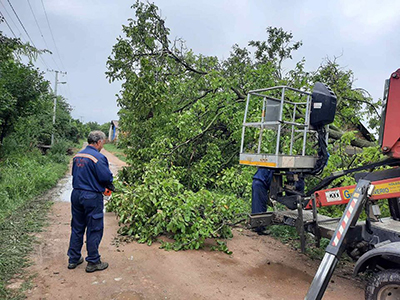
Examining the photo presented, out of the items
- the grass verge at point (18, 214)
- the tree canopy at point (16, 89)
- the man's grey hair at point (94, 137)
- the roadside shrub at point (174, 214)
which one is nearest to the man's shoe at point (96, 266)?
the grass verge at point (18, 214)

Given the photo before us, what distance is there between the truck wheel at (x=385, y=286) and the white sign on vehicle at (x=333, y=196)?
1183 millimetres

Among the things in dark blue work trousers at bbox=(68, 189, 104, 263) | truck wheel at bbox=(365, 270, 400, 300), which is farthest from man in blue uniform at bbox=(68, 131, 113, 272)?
truck wheel at bbox=(365, 270, 400, 300)

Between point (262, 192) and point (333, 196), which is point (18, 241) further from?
point (333, 196)

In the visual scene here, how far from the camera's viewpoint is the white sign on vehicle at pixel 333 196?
4125mm

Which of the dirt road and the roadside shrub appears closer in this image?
the dirt road

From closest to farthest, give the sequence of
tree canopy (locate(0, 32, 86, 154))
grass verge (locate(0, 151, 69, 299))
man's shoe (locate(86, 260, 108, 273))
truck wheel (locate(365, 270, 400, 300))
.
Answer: truck wheel (locate(365, 270, 400, 300))
grass verge (locate(0, 151, 69, 299))
man's shoe (locate(86, 260, 108, 273))
tree canopy (locate(0, 32, 86, 154))

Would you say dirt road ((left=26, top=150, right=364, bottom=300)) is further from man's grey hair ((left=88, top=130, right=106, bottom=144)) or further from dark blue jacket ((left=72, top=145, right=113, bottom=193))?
man's grey hair ((left=88, top=130, right=106, bottom=144))

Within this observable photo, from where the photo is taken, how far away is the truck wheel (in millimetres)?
2982

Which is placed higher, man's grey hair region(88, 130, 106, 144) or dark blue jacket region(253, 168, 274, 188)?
man's grey hair region(88, 130, 106, 144)

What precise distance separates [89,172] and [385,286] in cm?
370

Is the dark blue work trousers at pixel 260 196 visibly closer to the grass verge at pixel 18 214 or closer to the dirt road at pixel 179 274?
the dirt road at pixel 179 274

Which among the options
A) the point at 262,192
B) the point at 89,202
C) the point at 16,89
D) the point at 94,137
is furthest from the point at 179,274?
the point at 16,89

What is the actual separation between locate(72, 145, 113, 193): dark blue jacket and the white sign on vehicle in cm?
309

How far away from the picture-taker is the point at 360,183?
337 centimetres
